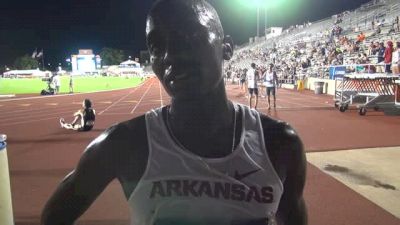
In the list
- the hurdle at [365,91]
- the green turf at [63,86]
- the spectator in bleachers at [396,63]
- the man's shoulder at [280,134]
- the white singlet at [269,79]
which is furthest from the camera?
the green turf at [63,86]

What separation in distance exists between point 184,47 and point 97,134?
29.4ft

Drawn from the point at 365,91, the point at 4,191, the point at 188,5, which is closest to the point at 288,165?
→ the point at 188,5

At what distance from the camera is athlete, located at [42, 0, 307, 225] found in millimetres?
1045

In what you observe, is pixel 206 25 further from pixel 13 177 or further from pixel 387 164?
pixel 387 164

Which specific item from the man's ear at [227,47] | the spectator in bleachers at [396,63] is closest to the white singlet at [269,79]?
the spectator in bleachers at [396,63]

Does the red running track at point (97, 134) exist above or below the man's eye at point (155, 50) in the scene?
below

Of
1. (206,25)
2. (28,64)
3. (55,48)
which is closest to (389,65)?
(206,25)

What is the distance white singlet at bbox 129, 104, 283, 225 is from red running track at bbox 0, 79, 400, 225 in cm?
318

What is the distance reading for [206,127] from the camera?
1.11 meters

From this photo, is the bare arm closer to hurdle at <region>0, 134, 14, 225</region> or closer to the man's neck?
the man's neck

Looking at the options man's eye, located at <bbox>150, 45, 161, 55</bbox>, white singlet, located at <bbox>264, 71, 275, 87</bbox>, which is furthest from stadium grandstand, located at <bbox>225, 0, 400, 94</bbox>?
man's eye, located at <bbox>150, 45, 161, 55</bbox>

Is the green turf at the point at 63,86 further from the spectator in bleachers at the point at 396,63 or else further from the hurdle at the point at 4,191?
the hurdle at the point at 4,191

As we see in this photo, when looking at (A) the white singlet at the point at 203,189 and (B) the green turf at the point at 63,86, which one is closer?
(A) the white singlet at the point at 203,189

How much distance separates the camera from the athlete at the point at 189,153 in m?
1.04
